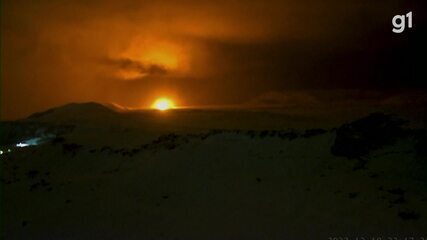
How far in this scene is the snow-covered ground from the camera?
15273 mm

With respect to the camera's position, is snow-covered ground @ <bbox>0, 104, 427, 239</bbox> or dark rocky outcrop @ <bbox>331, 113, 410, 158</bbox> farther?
dark rocky outcrop @ <bbox>331, 113, 410, 158</bbox>

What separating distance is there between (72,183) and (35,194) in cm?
155

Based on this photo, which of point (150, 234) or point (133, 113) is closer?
point (150, 234)

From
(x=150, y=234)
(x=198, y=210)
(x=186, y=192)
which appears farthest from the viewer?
(x=186, y=192)

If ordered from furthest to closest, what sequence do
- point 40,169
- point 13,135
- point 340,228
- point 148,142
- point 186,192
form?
1. point 13,135
2. point 148,142
3. point 40,169
4. point 186,192
5. point 340,228

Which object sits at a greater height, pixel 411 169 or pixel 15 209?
pixel 411 169

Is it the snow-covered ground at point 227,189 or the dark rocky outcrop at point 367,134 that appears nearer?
the snow-covered ground at point 227,189

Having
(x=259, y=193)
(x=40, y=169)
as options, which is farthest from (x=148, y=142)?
(x=259, y=193)

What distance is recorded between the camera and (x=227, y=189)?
62.7 ft

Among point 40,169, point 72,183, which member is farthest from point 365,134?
point 40,169

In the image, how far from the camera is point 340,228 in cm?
1445

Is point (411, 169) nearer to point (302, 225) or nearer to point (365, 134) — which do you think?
point (365, 134)

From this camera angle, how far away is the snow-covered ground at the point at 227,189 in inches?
601

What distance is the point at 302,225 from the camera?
15078 millimetres
